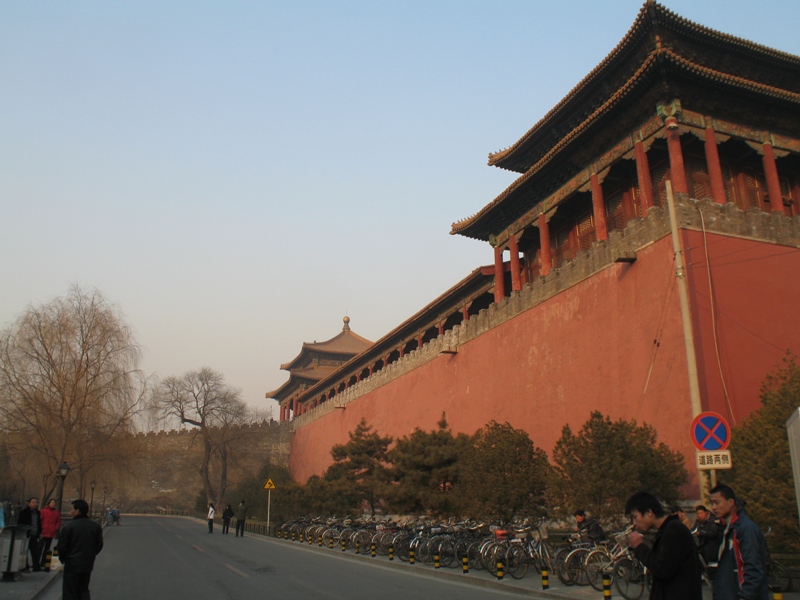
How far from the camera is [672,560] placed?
3252 millimetres

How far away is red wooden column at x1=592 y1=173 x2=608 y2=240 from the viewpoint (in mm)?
15484

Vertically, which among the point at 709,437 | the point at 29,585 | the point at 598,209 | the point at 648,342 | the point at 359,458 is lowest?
the point at 29,585

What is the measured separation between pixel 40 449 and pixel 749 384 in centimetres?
2123

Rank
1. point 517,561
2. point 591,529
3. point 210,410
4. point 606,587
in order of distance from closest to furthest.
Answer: point 606,587
point 591,529
point 517,561
point 210,410

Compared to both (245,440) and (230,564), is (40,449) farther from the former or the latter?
(245,440)

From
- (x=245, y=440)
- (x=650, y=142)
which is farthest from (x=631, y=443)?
(x=245, y=440)

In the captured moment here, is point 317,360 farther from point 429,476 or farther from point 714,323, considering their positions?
point 714,323

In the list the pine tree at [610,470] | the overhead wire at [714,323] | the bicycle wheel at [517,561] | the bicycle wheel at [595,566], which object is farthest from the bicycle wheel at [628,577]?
the overhead wire at [714,323]

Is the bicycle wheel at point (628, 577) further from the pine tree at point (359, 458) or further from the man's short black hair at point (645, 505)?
the pine tree at point (359, 458)

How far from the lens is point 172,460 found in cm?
5094

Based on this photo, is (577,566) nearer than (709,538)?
No

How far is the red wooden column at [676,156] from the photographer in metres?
13.1

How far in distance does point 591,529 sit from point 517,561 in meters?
1.49

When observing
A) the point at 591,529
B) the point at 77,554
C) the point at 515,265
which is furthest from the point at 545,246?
the point at 77,554
